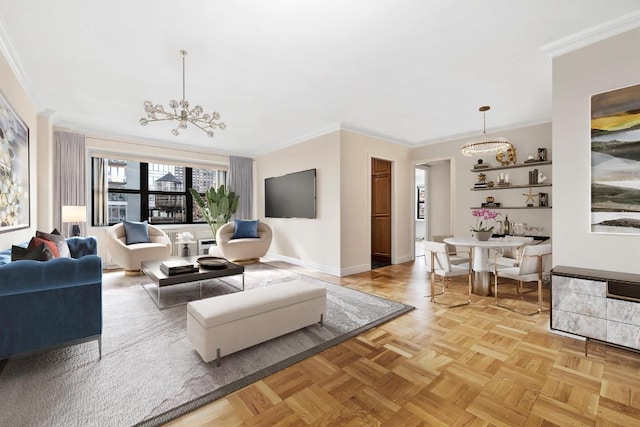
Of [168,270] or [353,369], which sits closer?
[353,369]

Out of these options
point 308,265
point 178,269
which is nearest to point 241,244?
point 308,265

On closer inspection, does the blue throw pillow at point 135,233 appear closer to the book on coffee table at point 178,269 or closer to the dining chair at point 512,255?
the book on coffee table at point 178,269

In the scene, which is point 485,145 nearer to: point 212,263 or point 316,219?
point 316,219

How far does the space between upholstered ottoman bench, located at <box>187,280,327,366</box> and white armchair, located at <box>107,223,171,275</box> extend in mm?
2963

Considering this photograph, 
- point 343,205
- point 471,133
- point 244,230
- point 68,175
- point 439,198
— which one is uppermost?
point 471,133

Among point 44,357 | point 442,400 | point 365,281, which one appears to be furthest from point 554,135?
point 44,357

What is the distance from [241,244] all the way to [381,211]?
9.78 ft

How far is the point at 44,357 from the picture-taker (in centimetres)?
210

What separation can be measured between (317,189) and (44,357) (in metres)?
3.97

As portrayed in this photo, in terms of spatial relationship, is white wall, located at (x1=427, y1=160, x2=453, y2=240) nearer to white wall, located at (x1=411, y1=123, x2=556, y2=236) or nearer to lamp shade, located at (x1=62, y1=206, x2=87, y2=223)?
white wall, located at (x1=411, y1=123, x2=556, y2=236)

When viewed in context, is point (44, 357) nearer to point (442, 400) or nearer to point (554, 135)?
point (442, 400)

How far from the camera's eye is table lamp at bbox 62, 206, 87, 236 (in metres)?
4.36

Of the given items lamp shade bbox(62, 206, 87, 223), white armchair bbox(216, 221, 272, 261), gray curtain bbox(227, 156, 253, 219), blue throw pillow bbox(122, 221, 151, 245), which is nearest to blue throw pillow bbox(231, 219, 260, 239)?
white armchair bbox(216, 221, 272, 261)

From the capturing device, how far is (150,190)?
6.18m
